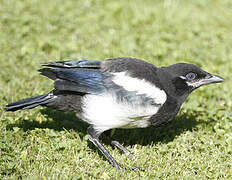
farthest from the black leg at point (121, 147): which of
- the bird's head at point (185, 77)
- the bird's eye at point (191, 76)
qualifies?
the bird's eye at point (191, 76)

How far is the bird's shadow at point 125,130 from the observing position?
4.75 meters

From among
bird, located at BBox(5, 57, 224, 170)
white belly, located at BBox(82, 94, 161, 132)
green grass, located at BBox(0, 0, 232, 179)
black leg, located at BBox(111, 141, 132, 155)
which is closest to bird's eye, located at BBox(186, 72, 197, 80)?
bird, located at BBox(5, 57, 224, 170)

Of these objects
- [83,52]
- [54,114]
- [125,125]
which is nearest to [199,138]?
[125,125]

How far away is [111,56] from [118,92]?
256cm

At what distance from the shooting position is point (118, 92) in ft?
13.4

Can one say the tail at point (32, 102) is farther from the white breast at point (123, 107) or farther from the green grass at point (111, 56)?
the white breast at point (123, 107)

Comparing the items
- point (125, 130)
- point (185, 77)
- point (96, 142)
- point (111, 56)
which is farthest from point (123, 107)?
point (111, 56)

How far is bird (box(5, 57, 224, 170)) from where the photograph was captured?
4074 mm

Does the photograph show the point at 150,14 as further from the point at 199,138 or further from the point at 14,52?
Answer: the point at 199,138

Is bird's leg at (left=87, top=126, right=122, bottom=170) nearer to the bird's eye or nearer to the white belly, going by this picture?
the white belly

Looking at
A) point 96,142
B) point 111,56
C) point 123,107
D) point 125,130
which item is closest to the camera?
point 123,107

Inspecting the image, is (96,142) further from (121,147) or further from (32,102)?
(32,102)

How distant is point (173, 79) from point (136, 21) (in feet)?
11.3

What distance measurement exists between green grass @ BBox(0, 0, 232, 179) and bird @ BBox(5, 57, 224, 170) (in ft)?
1.13
